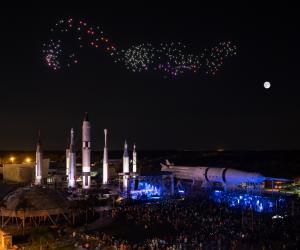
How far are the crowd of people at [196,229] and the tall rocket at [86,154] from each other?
1744 centimetres

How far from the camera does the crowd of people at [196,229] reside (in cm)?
3405

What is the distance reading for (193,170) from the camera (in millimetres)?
77625

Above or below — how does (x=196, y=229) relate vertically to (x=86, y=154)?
below

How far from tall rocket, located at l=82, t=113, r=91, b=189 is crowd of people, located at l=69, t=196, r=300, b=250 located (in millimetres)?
17441

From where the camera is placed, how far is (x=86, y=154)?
68875 mm

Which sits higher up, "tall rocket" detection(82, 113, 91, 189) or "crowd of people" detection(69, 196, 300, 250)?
"tall rocket" detection(82, 113, 91, 189)

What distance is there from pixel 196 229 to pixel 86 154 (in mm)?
32646

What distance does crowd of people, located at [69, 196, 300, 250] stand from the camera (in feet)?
112

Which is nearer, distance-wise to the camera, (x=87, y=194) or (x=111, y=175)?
(x=87, y=194)

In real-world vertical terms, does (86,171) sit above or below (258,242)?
above

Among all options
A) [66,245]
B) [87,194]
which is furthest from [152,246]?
[87,194]

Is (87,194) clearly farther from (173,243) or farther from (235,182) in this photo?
(173,243)

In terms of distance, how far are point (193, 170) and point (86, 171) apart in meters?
18.7

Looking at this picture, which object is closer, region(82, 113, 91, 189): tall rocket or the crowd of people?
the crowd of people
